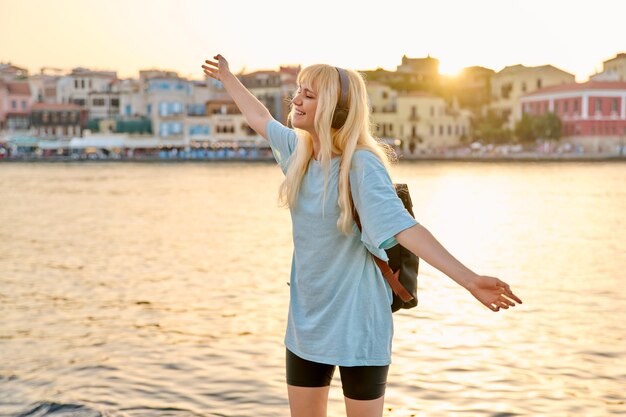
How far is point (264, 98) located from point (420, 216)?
2517 inches

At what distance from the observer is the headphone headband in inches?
109

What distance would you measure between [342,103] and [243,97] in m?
0.69


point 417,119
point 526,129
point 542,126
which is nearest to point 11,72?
point 417,119

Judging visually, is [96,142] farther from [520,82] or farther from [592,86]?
[592,86]

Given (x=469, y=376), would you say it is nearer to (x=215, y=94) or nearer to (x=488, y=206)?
(x=488, y=206)

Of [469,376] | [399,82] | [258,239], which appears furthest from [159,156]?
[469,376]

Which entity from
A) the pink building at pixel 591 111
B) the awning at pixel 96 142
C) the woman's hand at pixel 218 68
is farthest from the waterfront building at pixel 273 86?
the woman's hand at pixel 218 68

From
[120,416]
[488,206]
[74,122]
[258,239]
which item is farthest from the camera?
[74,122]

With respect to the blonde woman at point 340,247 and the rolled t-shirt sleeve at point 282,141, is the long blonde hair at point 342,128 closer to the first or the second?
the blonde woman at point 340,247

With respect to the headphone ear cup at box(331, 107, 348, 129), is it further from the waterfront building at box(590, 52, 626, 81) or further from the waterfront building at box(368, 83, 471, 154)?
the waterfront building at box(590, 52, 626, 81)

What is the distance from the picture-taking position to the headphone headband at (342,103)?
2771 millimetres

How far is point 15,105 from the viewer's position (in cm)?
10469

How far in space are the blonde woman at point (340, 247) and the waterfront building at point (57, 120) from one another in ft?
325

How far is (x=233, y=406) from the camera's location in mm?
6559
